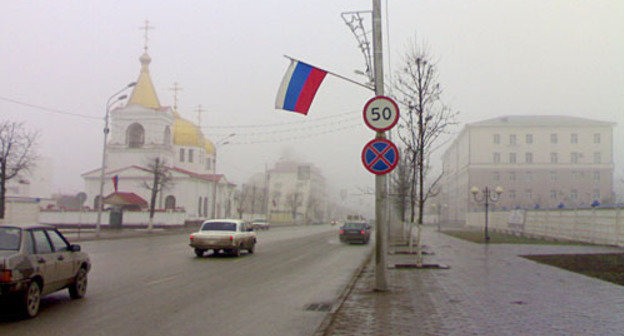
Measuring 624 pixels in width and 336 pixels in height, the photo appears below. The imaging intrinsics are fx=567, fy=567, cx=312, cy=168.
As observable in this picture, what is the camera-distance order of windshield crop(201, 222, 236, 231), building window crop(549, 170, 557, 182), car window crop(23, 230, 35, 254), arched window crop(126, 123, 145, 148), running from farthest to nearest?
building window crop(549, 170, 557, 182) < arched window crop(126, 123, 145, 148) < windshield crop(201, 222, 236, 231) < car window crop(23, 230, 35, 254)

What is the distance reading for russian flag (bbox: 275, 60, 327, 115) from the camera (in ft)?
42.9

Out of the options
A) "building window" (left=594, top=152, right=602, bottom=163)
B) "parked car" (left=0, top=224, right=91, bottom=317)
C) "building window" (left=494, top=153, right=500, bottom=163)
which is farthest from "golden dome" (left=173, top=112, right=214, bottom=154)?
"parked car" (left=0, top=224, right=91, bottom=317)

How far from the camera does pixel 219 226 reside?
23.3 meters

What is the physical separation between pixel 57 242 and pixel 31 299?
1669mm

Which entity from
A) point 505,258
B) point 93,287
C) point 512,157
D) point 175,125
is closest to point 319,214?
point 512,157

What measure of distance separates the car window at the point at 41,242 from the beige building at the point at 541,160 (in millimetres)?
81691

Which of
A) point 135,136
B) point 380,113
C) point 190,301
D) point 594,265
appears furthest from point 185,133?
point 190,301

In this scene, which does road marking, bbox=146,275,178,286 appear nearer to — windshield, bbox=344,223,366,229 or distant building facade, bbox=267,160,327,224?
windshield, bbox=344,223,366,229

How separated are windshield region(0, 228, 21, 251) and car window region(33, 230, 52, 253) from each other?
35 cm

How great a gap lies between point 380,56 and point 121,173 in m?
59.9

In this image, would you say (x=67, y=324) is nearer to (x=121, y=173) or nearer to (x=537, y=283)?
(x=537, y=283)

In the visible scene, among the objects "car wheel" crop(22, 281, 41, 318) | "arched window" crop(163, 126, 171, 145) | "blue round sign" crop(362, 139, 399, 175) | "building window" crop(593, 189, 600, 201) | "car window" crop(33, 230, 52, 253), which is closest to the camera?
"car wheel" crop(22, 281, 41, 318)

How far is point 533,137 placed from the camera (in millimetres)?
90812

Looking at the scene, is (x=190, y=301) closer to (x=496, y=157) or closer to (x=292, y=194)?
(x=496, y=157)
